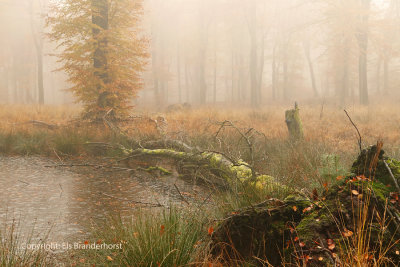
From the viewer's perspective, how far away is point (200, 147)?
8203 millimetres

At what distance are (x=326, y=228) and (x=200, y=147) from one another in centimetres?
576

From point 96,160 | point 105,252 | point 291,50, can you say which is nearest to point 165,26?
point 291,50

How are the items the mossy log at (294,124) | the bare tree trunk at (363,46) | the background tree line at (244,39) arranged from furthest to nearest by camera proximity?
the background tree line at (244,39)
the bare tree trunk at (363,46)
the mossy log at (294,124)

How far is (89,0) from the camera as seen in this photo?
37.2 feet

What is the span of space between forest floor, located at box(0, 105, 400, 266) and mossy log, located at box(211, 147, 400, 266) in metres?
0.21

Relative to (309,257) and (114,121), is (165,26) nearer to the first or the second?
(114,121)

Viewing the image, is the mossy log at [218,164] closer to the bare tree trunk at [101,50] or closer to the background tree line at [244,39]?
the bare tree trunk at [101,50]

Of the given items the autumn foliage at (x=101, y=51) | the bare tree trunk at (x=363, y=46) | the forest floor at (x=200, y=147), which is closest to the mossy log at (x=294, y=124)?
the forest floor at (x=200, y=147)

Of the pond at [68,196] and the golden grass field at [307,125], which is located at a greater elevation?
the golden grass field at [307,125]

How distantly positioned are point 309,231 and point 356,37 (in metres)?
19.0

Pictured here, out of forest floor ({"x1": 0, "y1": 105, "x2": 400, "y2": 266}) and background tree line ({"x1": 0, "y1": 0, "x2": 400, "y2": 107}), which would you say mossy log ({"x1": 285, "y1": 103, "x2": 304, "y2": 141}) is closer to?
forest floor ({"x1": 0, "y1": 105, "x2": 400, "y2": 266})

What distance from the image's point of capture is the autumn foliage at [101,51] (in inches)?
441

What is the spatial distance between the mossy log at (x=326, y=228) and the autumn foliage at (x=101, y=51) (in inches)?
350

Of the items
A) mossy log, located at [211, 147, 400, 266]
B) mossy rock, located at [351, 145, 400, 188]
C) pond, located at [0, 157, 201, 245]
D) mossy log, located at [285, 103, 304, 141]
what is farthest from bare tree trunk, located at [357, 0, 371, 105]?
mossy log, located at [211, 147, 400, 266]
